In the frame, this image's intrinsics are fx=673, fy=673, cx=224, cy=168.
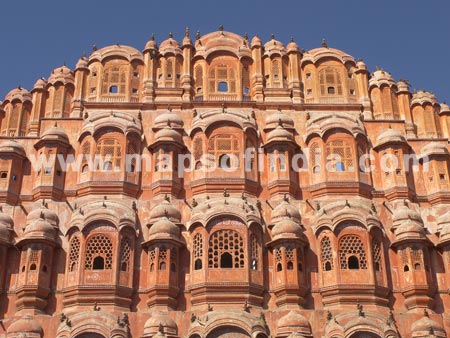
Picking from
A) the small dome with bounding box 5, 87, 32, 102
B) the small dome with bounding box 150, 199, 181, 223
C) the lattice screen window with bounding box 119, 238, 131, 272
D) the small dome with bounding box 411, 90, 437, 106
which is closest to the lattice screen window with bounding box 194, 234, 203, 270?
the small dome with bounding box 150, 199, 181, 223

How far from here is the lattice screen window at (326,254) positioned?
25.9m

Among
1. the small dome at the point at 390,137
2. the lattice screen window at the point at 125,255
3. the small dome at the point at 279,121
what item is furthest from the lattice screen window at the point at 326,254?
the lattice screen window at the point at 125,255

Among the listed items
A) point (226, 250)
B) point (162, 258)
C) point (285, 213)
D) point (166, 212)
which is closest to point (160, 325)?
point (162, 258)

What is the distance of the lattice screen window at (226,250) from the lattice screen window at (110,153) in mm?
5268

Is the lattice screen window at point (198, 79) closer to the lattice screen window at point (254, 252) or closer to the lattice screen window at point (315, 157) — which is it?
the lattice screen window at point (315, 157)

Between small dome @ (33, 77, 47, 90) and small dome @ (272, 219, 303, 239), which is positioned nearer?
small dome @ (272, 219, 303, 239)

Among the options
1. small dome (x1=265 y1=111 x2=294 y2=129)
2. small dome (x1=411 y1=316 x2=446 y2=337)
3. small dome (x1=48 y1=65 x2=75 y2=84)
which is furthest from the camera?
small dome (x1=48 y1=65 x2=75 y2=84)

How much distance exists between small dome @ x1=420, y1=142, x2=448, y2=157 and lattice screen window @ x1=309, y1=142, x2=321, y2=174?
460 centimetres

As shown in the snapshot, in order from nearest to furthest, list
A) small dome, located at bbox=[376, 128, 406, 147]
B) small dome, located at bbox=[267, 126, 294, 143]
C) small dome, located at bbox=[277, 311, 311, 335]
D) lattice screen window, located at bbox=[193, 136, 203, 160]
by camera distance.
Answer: small dome, located at bbox=[277, 311, 311, 335]
small dome, located at bbox=[267, 126, 294, 143]
lattice screen window, located at bbox=[193, 136, 203, 160]
small dome, located at bbox=[376, 128, 406, 147]

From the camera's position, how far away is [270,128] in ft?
94.9

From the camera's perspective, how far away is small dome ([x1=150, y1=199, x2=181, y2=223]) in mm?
26266

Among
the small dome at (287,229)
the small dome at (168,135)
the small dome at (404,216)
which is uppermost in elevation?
the small dome at (168,135)

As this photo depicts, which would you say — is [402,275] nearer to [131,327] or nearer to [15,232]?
[131,327]

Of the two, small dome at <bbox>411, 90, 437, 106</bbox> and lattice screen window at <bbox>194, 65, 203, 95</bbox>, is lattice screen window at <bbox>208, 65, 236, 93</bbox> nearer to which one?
lattice screen window at <bbox>194, 65, 203, 95</bbox>
